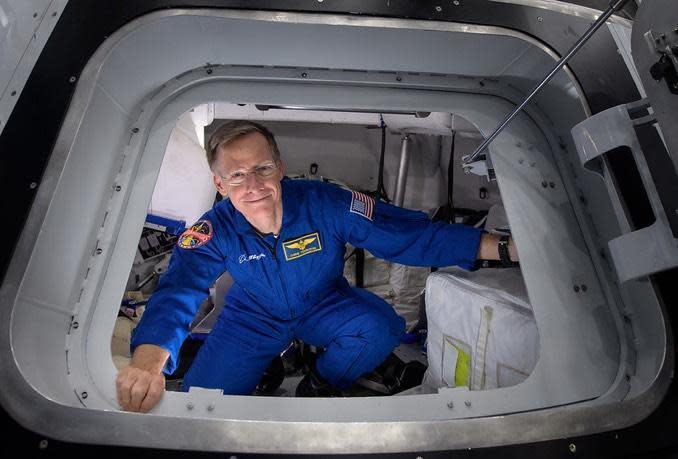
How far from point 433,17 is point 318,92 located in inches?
23.6

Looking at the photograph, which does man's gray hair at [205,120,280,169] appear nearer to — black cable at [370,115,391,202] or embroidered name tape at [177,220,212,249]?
embroidered name tape at [177,220,212,249]

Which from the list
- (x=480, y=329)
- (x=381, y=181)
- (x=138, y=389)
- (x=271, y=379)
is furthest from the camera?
(x=381, y=181)

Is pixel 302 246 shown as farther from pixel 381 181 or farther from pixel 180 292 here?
pixel 381 181

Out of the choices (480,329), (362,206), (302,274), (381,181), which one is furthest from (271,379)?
(381,181)

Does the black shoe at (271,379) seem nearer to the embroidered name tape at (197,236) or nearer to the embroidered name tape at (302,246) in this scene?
the embroidered name tape at (302,246)

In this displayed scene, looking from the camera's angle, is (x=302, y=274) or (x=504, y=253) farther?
(x=302, y=274)

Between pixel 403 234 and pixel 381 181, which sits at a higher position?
pixel 381 181

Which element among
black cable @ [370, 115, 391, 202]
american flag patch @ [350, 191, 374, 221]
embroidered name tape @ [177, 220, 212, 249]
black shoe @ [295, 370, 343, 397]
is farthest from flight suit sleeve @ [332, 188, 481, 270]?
black cable @ [370, 115, 391, 202]

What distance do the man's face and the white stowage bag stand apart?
888 mm

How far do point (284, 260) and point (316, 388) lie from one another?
74 centimetres

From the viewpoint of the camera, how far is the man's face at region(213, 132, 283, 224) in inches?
77.8

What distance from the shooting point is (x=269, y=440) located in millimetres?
981

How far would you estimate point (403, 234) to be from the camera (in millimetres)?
1934

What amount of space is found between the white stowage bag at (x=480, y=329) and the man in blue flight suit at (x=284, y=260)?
14cm
